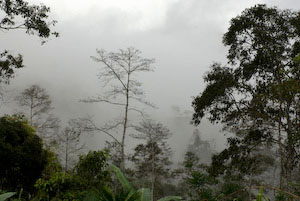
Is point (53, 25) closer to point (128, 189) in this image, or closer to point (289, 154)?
point (128, 189)

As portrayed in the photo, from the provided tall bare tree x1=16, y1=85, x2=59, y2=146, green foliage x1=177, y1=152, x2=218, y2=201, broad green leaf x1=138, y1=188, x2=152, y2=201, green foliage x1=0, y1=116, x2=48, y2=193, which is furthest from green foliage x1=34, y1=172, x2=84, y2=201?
tall bare tree x1=16, y1=85, x2=59, y2=146

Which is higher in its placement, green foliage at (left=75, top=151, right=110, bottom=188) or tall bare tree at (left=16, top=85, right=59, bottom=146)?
tall bare tree at (left=16, top=85, right=59, bottom=146)

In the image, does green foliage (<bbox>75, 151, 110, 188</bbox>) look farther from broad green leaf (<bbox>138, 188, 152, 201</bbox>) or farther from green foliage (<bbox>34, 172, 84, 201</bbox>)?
broad green leaf (<bbox>138, 188, 152, 201</bbox>)

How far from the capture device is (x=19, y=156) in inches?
370

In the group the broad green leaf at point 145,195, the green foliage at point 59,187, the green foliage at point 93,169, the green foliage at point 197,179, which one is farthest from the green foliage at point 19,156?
the broad green leaf at point 145,195

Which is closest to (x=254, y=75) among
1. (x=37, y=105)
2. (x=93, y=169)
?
(x=93, y=169)

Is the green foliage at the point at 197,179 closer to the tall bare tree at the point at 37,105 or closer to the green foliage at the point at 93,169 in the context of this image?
the green foliage at the point at 93,169

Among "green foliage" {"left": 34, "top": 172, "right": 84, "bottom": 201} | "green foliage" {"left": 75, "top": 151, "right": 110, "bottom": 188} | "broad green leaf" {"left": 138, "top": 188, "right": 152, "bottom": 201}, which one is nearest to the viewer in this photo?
"broad green leaf" {"left": 138, "top": 188, "right": 152, "bottom": 201}

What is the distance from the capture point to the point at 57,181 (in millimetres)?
6754

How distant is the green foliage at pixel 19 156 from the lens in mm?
9195

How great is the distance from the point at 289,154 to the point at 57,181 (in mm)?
8094

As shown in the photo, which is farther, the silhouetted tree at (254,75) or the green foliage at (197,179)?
the green foliage at (197,179)

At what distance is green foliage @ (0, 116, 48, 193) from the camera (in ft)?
30.2

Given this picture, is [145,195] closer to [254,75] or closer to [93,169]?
[93,169]
